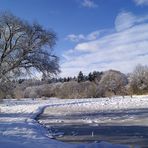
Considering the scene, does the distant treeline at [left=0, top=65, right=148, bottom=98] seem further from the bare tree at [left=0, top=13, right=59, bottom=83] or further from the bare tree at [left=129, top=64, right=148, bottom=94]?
the bare tree at [left=0, top=13, right=59, bottom=83]

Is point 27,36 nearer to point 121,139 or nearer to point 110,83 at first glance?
point 121,139

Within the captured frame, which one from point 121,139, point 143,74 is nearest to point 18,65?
point 121,139

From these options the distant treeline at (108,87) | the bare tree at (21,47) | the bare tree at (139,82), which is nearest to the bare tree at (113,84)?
the distant treeline at (108,87)

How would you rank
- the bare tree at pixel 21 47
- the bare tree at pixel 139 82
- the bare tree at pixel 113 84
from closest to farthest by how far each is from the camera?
1. the bare tree at pixel 21 47
2. the bare tree at pixel 139 82
3. the bare tree at pixel 113 84

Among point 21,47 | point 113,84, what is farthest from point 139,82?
point 21,47

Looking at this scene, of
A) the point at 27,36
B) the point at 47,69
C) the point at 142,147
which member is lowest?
the point at 142,147

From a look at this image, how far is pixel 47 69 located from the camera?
35938mm

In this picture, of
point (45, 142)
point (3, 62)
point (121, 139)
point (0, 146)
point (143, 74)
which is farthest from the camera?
point (143, 74)

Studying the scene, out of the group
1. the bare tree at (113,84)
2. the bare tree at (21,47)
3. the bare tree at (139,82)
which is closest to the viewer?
the bare tree at (21,47)

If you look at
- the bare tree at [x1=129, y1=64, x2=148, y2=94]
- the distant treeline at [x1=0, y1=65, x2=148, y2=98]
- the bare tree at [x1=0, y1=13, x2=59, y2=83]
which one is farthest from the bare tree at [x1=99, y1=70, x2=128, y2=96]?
the bare tree at [x1=0, y1=13, x2=59, y2=83]

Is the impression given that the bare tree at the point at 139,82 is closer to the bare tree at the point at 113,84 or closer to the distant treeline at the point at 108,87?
the distant treeline at the point at 108,87

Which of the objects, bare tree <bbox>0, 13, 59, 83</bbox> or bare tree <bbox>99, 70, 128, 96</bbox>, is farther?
bare tree <bbox>99, 70, 128, 96</bbox>

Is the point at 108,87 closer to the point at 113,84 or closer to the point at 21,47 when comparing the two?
the point at 113,84

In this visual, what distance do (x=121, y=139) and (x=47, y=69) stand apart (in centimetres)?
2077
